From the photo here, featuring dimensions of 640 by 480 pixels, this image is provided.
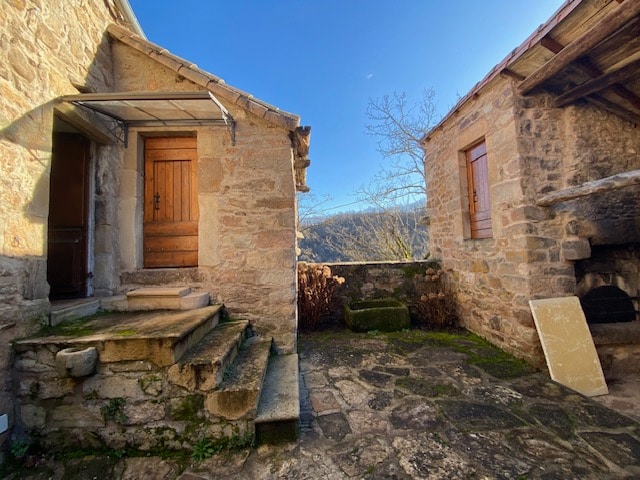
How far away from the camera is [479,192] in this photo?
4.34 meters

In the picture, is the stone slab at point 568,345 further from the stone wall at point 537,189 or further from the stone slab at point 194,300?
the stone slab at point 194,300

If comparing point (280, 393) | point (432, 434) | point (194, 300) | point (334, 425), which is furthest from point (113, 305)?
point (432, 434)

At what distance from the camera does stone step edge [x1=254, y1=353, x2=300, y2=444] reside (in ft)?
6.76

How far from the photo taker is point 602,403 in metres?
2.62

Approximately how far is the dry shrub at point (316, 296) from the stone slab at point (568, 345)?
2886 mm

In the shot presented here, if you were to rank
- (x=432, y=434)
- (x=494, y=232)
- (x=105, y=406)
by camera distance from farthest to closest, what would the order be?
(x=494, y=232) → (x=432, y=434) → (x=105, y=406)

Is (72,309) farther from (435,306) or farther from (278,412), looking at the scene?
(435,306)

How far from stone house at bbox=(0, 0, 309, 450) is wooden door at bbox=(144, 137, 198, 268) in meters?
0.01

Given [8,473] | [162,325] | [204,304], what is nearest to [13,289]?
[162,325]

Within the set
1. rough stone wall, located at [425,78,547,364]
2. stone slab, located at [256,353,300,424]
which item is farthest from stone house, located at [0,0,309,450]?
rough stone wall, located at [425,78,547,364]

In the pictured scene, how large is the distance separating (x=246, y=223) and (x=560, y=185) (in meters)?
4.06

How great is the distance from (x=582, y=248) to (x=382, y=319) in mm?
2858

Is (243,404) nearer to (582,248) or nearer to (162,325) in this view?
(162,325)

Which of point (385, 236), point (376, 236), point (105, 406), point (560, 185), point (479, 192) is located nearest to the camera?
point (105, 406)
